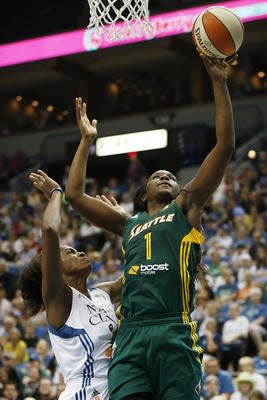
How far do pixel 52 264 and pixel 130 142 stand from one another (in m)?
13.0

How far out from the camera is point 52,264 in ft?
14.8

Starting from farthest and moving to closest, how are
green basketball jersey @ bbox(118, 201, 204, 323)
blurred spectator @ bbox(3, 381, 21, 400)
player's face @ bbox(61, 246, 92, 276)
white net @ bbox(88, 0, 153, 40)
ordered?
blurred spectator @ bbox(3, 381, 21, 400) → white net @ bbox(88, 0, 153, 40) → player's face @ bbox(61, 246, 92, 276) → green basketball jersey @ bbox(118, 201, 204, 323)

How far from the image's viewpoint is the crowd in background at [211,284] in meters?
9.85

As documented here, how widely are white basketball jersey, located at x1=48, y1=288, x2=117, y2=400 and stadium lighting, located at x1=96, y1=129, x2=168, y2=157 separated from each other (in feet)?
40.0

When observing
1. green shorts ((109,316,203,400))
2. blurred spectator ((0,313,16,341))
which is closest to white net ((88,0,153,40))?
green shorts ((109,316,203,400))

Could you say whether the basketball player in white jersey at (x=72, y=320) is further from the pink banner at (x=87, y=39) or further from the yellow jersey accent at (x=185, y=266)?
the pink banner at (x=87, y=39)

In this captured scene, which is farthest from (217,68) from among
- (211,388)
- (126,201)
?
(126,201)

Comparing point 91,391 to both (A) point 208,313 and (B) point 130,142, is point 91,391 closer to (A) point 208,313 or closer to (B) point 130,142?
(A) point 208,313

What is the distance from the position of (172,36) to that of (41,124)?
4.48 metres

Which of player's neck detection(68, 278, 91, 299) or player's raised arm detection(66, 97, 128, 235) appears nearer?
player's raised arm detection(66, 97, 128, 235)

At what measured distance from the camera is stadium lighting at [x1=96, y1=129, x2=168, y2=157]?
55.8ft

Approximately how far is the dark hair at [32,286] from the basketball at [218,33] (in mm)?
1636

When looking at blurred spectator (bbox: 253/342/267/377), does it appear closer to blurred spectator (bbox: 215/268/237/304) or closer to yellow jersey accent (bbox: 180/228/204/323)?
blurred spectator (bbox: 215/268/237/304)

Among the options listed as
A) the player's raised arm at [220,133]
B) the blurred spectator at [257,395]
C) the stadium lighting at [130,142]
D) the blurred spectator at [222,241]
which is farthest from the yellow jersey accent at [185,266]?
the stadium lighting at [130,142]
